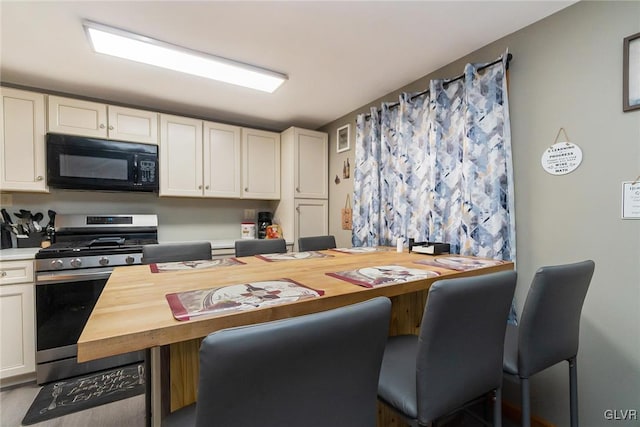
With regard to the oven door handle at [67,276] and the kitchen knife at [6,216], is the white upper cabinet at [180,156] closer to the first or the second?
the oven door handle at [67,276]

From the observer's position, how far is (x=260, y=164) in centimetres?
332

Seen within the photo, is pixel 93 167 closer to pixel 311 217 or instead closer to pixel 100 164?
pixel 100 164

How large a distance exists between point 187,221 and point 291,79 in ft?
6.38

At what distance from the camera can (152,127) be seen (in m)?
2.73

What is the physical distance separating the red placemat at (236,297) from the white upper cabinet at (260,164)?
88.7 inches

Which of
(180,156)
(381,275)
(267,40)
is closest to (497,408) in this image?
(381,275)

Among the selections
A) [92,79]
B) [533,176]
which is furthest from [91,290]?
[533,176]

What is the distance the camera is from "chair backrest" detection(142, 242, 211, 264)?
1808mm

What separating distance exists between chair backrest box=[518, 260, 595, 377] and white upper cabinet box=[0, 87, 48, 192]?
339 cm

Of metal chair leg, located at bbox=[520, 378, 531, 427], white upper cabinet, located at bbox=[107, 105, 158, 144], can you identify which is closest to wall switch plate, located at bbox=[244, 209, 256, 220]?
white upper cabinet, located at bbox=[107, 105, 158, 144]

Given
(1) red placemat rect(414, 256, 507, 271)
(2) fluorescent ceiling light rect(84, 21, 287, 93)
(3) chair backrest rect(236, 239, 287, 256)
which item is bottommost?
(1) red placemat rect(414, 256, 507, 271)

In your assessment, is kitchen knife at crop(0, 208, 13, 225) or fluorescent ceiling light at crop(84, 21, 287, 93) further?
→ kitchen knife at crop(0, 208, 13, 225)

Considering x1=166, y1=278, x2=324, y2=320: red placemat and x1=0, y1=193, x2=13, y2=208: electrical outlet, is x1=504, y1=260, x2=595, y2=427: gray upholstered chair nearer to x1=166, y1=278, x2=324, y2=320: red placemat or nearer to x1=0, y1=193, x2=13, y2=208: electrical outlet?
x1=166, y1=278, x2=324, y2=320: red placemat

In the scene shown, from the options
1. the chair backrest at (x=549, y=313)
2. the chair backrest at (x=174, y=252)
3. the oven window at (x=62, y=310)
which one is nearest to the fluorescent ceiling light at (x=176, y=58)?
the chair backrest at (x=174, y=252)
